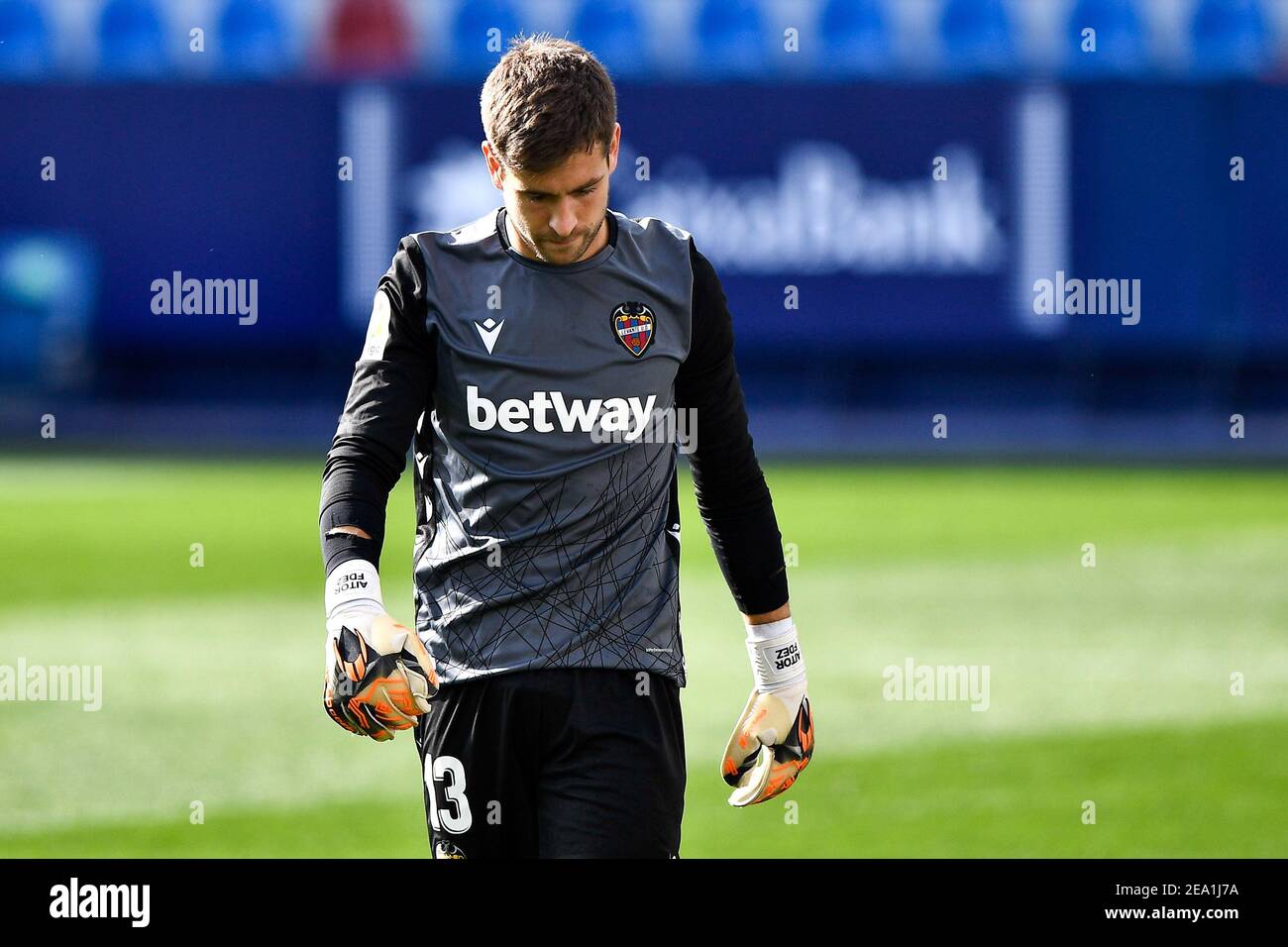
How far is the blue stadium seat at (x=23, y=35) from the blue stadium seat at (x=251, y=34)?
6.29 feet

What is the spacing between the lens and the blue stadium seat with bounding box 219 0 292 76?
20.5 m

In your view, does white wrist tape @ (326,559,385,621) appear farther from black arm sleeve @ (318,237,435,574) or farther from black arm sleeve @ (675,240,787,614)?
black arm sleeve @ (675,240,787,614)

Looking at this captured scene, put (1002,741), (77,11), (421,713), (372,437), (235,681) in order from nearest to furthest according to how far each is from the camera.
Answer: (421,713) < (372,437) < (1002,741) < (235,681) < (77,11)

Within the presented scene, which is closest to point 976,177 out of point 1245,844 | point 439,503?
point 1245,844

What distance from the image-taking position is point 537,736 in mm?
2930

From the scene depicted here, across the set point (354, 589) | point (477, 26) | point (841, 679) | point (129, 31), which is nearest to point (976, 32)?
point (477, 26)

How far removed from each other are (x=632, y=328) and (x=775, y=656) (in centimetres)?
67

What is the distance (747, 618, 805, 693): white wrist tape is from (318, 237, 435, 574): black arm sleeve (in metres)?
0.75

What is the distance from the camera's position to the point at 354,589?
9.04 feet

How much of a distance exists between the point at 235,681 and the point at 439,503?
5658 mm

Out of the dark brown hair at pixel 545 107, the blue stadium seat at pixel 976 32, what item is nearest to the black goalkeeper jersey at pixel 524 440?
the dark brown hair at pixel 545 107

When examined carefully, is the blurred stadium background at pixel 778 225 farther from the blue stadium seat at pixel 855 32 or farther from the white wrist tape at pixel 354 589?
the white wrist tape at pixel 354 589

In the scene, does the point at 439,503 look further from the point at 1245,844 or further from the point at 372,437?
the point at 1245,844

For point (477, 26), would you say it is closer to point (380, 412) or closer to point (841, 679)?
point (841, 679)
